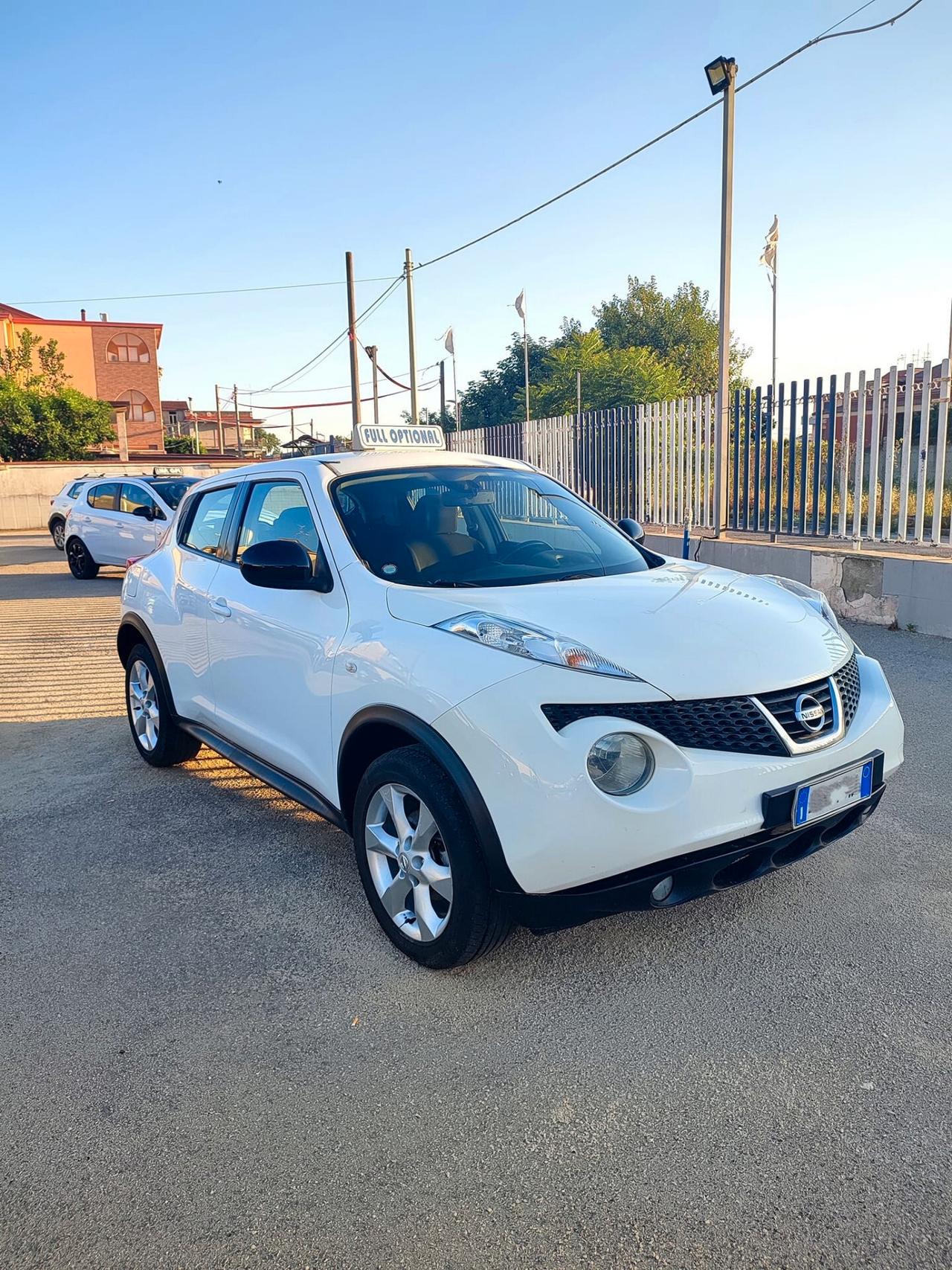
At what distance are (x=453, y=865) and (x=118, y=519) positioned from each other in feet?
42.0

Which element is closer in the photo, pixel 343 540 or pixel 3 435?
pixel 343 540

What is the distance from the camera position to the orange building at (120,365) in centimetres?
5522

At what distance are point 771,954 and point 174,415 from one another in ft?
248

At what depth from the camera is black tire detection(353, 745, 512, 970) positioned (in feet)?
9.23

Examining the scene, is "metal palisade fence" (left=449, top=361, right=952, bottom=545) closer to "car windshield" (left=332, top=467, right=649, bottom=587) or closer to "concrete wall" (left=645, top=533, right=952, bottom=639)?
"concrete wall" (left=645, top=533, right=952, bottom=639)

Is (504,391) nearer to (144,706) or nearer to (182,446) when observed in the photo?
(182,446)

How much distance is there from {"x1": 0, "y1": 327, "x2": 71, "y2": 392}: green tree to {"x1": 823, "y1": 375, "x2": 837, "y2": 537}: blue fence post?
3936 cm

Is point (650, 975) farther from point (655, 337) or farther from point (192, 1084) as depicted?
point (655, 337)

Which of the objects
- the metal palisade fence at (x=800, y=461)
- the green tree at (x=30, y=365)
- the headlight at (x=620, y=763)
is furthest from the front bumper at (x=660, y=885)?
the green tree at (x=30, y=365)

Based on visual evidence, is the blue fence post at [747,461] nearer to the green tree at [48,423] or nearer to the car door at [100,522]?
the car door at [100,522]

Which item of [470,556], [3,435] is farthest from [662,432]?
[3,435]

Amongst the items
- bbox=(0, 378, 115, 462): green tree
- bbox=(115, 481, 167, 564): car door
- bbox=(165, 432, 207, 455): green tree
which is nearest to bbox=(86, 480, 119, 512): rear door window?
bbox=(115, 481, 167, 564): car door

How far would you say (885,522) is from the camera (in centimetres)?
923

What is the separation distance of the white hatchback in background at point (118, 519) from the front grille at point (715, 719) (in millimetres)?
11853
